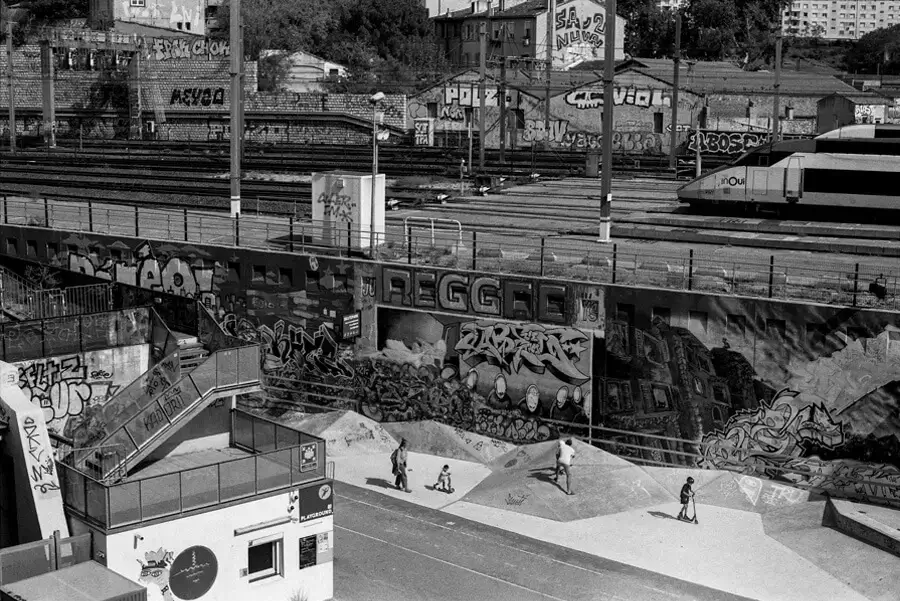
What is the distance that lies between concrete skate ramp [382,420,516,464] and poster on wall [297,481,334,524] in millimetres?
8989

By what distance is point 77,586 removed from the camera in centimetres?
1655

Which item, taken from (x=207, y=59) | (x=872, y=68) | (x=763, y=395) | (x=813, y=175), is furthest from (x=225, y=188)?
(x=872, y=68)

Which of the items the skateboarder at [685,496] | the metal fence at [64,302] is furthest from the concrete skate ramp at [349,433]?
the skateboarder at [685,496]

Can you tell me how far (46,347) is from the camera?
2359 centimetres

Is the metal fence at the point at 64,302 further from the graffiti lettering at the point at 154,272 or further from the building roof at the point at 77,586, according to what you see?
the building roof at the point at 77,586

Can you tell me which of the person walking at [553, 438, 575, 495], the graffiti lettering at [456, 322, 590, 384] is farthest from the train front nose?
the person walking at [553, 438, 575, 495]

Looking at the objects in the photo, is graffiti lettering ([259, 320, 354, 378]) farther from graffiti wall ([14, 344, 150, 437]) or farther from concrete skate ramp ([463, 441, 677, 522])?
graffiti wall ([14, 344, 150, 437])

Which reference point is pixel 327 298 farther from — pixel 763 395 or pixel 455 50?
pixel 455 50

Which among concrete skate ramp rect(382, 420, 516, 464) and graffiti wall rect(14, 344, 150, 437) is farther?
concrete skate ramp rect(382, 420, 516, 464)

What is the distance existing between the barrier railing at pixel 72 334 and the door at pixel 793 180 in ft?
62.3

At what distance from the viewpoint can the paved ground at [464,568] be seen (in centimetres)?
2153

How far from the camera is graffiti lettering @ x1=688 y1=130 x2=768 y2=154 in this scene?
52750 mm

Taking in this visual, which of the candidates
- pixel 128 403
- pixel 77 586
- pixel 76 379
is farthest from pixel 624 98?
pixel 77 586

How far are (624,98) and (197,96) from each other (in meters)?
25.8
